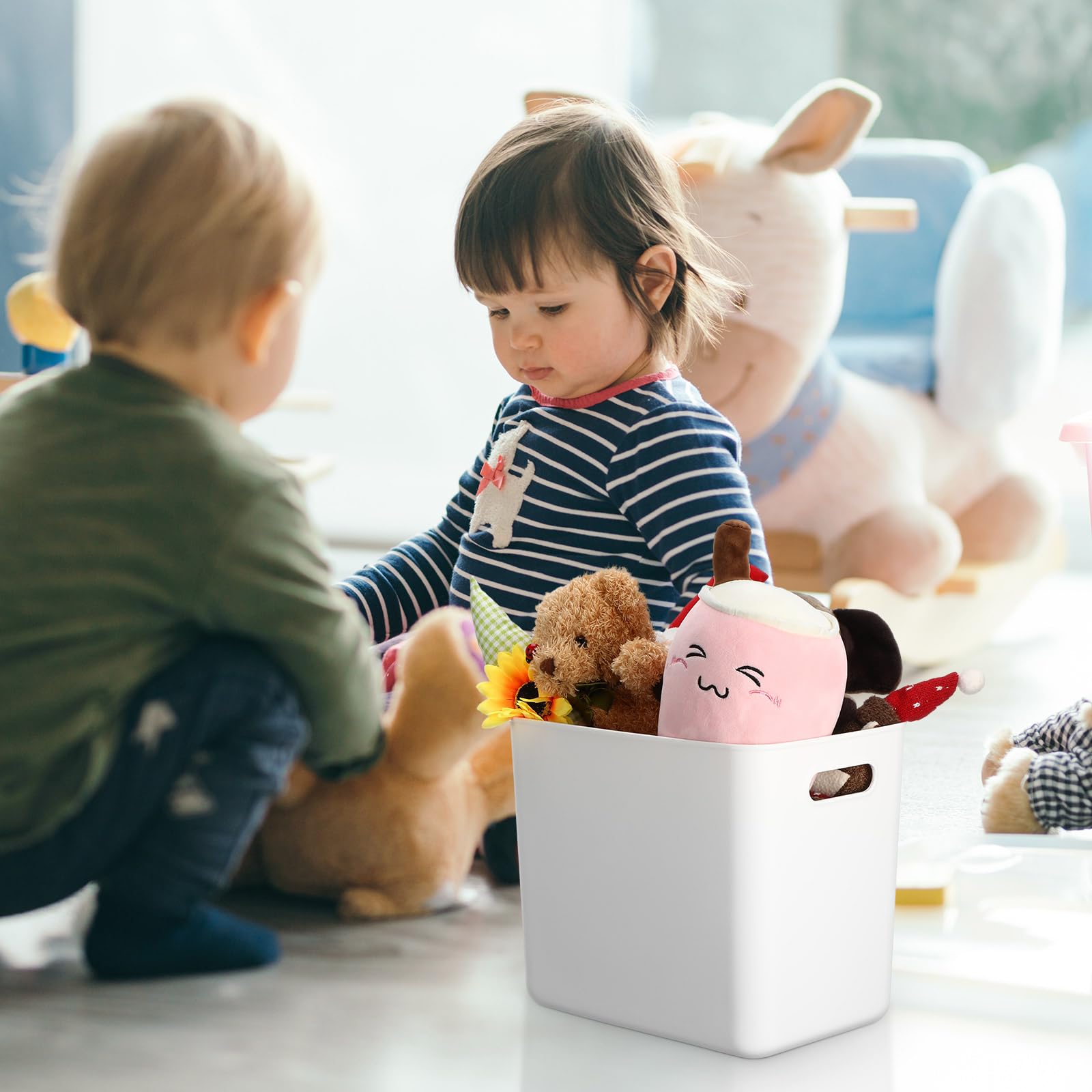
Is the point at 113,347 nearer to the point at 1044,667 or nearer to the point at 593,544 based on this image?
the point at 593,544

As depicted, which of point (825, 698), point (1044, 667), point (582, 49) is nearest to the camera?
point (825, 698)

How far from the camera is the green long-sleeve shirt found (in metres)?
0.63

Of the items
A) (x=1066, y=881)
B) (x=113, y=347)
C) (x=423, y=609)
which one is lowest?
(x=1066, y=881)

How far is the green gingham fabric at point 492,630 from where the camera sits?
70 centimetres

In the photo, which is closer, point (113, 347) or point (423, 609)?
point (113, 347)

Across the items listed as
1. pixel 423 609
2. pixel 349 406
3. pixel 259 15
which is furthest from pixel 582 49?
pixel 423 609

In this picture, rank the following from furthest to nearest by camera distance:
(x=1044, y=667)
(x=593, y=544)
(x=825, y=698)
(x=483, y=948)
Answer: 1. (x=1044, y=667)
2. (x=593, y=544)
3. (x=483, y=948)
4. (x=825, y=698)

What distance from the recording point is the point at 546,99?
3.71 ft

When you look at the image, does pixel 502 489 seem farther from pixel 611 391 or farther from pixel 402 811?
pixel 402 811

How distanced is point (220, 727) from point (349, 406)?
7.83 feet

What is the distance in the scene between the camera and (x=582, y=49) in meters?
2.85

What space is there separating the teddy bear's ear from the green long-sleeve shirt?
0.14 metres

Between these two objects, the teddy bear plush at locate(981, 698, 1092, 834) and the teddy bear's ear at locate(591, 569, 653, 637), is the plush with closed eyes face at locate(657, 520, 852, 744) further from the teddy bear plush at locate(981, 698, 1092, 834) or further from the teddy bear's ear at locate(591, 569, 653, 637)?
the teddy bear plush at locate(981, 698, 1092, 834)

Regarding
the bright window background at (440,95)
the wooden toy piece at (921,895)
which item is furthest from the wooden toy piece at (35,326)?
the bright window background at (440,95)
